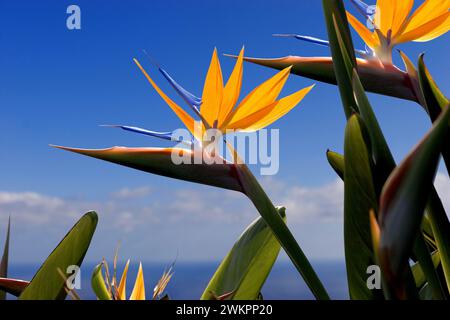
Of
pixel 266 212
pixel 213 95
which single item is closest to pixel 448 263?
pixel 266 212

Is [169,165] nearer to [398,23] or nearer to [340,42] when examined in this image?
[340,42]

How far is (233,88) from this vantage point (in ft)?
1.78

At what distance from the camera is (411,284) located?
51cm

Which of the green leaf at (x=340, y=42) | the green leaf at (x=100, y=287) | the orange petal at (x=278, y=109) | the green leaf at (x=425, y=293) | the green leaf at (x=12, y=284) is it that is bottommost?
the green leaf at (x=425, y=293)

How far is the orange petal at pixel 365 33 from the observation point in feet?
2.20

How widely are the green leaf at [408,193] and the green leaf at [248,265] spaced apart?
440mm

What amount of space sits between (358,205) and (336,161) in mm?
328

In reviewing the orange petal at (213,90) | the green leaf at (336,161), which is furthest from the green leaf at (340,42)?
the green leaf at (336,161)

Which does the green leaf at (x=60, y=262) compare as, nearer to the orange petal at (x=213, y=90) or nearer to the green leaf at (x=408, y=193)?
the orange petal at (x=213, y=90)

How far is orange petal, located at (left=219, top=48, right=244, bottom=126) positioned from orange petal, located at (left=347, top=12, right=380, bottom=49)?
→ 0.75 ft

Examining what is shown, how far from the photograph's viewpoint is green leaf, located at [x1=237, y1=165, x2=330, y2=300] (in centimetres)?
54

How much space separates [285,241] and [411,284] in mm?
138
